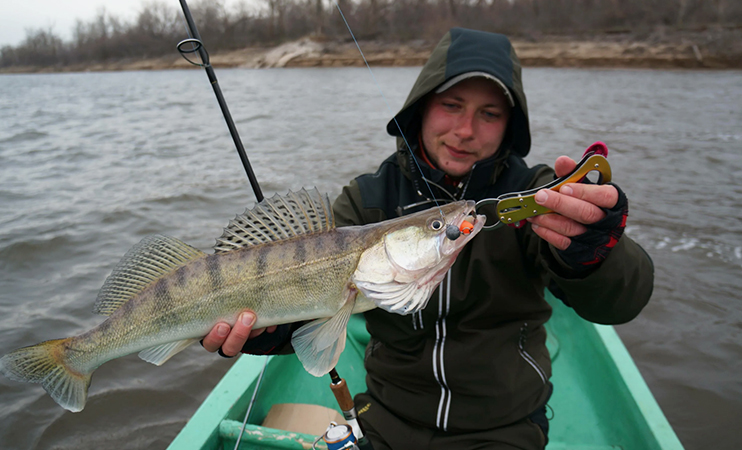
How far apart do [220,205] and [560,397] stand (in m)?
6.72

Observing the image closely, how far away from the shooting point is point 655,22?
47.1m

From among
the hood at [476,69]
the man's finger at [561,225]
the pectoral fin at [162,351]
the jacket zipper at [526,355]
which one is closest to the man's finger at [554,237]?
the man's finger at [561,225]

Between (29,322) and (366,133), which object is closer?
(29,322)

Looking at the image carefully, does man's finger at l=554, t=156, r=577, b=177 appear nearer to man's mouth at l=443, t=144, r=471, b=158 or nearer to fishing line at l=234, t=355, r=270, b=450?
man's mouth at l=443, t=144, r=471, b=158

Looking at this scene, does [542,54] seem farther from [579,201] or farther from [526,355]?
[579,201]

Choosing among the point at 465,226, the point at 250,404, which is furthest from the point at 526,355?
the point at 250,404

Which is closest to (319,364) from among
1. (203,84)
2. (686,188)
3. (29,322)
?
(29,322)

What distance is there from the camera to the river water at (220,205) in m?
4.27

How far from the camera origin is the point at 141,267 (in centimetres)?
210

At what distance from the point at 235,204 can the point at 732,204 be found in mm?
8849

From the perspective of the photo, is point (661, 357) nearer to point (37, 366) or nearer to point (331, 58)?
point (37, 366)

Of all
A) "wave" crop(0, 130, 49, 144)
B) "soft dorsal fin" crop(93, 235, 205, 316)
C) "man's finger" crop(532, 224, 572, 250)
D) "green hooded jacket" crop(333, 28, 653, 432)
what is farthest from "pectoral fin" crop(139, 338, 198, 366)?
"wave" crop(0, 130, 49, 144)

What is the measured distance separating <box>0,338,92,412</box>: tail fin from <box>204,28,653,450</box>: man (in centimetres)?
57

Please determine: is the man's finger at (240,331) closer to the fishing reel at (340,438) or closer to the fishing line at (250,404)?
the fishing reel at (340,438)
